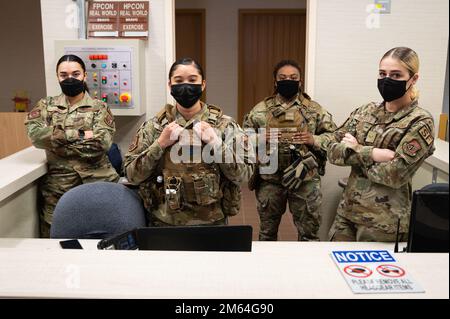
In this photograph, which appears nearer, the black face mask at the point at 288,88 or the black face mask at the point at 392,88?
the black face mask at the point at 392,88

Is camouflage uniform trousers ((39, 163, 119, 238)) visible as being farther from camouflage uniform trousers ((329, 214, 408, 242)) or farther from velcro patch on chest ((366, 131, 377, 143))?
velcro patch on chest ((366, 131, 377, 143))

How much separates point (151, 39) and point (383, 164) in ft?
6.47

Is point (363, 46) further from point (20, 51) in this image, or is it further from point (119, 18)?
point (20, 51)

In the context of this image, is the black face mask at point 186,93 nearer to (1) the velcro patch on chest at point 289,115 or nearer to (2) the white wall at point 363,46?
(1) the velcro patch on chest at point 289,115

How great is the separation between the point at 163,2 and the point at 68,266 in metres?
2.38

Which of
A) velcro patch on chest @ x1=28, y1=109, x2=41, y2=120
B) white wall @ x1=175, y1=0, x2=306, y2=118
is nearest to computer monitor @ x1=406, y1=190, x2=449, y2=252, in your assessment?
velcro patch on chest @ x1=28, y1=109, x2=41, y2=120

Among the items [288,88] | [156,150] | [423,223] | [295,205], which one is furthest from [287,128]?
[423,223]

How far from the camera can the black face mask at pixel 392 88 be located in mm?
2027

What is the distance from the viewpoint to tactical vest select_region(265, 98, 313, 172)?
112 inches

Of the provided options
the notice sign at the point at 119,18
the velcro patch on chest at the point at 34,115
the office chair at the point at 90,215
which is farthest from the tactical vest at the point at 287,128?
the velcro patch on chest at the point at 34,115

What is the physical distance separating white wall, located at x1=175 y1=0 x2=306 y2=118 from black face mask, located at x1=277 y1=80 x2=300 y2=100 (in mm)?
3208

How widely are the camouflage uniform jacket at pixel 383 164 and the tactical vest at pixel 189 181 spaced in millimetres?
613

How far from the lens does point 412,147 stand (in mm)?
1916

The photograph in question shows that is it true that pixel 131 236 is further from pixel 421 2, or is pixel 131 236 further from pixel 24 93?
pixel 24 93
